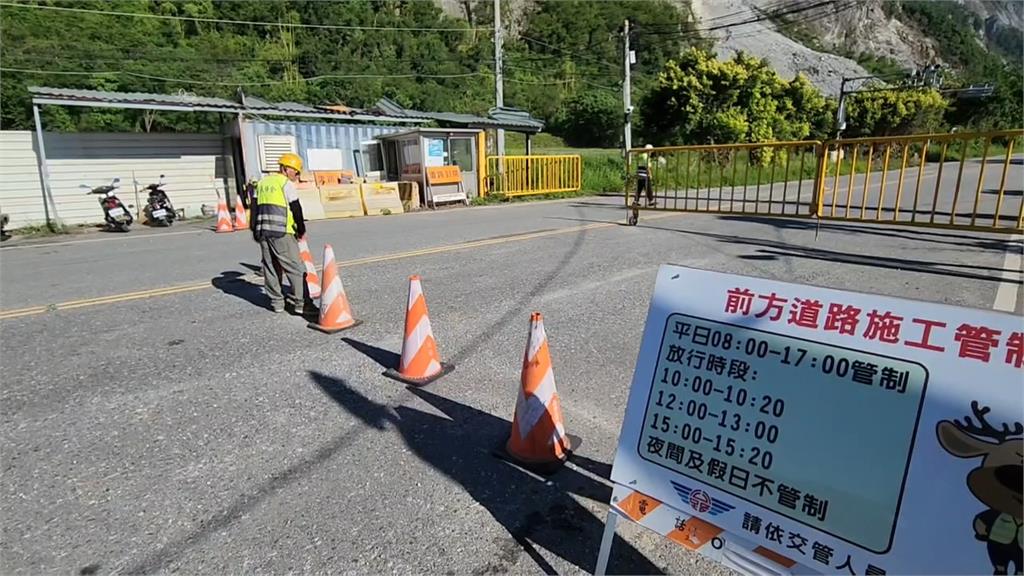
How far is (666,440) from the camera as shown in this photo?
2.09m

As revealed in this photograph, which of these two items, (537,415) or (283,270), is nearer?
(537,415)

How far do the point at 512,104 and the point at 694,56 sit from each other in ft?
89.7

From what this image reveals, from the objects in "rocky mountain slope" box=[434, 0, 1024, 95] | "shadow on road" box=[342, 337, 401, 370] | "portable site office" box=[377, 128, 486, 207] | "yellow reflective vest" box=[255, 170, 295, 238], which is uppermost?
"rocky mountain slope" box=[434, 0, 1024, 95]

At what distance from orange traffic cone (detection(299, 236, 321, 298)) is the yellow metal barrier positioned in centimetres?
1460

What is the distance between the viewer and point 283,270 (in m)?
6.05

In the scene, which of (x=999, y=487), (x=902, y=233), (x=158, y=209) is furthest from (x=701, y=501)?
(x=158, y=209)

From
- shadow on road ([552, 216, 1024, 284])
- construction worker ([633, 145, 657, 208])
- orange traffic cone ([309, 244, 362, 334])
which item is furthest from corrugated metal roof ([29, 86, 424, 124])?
shadow on road ([552, 216, 1024, 284])

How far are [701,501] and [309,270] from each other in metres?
5.19

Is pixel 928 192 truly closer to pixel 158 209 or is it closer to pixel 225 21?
pixel 158 209

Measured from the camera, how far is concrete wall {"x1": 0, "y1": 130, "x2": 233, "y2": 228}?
14102 mm

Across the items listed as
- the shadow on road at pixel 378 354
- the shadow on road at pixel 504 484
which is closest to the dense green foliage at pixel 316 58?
the shadow on road at pixel 378 354

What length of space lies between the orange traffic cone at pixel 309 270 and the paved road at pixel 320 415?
0.53m

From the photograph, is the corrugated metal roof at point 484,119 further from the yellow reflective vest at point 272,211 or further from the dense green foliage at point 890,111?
the dense green foliage at point 890,111

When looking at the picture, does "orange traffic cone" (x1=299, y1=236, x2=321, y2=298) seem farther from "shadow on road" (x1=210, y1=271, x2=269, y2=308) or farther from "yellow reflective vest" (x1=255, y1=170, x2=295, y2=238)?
"shadow on road" (x1=210, y1=271, x2=269, y2=308)
